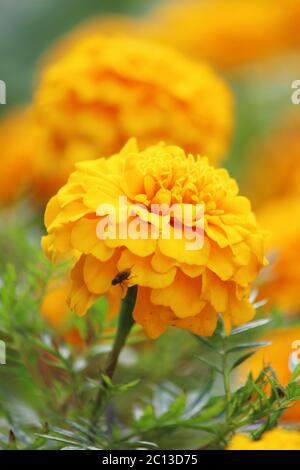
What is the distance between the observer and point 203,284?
1.78 feet

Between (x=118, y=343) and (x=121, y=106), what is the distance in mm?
368

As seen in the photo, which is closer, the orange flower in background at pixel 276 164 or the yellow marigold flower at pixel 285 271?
the yellow marigold flower at pixel 285 271

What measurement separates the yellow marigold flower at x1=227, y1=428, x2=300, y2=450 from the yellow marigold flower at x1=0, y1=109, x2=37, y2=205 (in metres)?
0.56

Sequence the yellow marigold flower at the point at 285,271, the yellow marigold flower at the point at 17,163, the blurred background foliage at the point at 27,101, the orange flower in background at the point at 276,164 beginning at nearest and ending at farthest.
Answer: the blurred background foliage at the point at 27,101 < the yellow marigold flower at the point at 285,271 < the yellow marigold flower at the point at 17,163 < the orange flower in background at the point at 276,164

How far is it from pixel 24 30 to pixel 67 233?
1.43 m

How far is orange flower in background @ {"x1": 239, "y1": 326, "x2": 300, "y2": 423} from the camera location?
734 millimetres

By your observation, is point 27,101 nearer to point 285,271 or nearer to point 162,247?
point 285,271

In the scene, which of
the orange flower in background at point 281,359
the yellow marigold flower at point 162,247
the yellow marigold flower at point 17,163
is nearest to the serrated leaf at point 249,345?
the yellow marigold flower at point 162,247

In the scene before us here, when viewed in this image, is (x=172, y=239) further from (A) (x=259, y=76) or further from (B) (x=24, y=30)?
(B) (x=24, y=30)

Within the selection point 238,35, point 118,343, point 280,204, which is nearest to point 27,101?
point 238,35

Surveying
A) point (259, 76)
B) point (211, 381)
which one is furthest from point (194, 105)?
point (259, 76)

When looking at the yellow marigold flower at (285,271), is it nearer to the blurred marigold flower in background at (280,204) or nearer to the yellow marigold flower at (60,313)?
the blurred marigold flower in background at (280,204)

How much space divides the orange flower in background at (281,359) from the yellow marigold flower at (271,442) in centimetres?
13

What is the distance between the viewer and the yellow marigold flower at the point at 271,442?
0.58m
